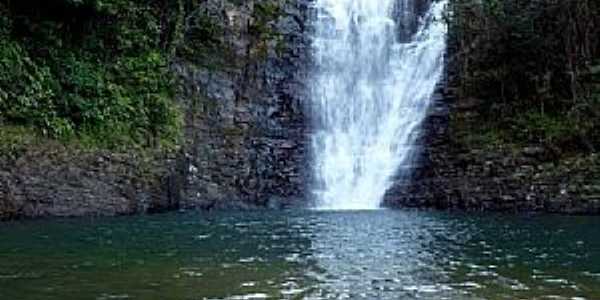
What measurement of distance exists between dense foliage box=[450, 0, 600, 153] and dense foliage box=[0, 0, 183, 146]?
1008 centimetres

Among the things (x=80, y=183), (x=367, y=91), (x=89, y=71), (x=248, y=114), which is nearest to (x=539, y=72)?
(x=367, y=91)

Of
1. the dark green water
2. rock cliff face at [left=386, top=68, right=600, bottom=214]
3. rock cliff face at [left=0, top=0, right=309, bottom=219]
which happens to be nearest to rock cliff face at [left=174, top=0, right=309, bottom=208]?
rock cliff face at [left=0, top=0, right=309, bottom=219]

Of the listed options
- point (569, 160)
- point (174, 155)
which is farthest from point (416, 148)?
point (174, 155)

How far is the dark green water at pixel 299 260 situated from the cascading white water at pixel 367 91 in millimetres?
7962

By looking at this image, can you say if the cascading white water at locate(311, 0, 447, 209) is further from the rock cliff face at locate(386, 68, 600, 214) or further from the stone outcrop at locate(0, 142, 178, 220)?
the stone outcrop at locate(0, 142, 178, 220)

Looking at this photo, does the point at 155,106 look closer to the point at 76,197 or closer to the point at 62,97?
the point at 62,97

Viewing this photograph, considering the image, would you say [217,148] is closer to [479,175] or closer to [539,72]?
[479,175]

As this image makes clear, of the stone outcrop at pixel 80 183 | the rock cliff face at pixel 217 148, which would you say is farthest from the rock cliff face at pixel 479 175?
the stone outcrop at pixel 80 183

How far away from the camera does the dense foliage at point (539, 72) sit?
22.5 meters

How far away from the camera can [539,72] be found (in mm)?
24375

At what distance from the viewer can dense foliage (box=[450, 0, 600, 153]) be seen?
2255 centimetres

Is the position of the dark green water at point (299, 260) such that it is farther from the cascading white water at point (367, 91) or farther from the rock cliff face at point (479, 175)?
the cascading white water at point (367, 91)

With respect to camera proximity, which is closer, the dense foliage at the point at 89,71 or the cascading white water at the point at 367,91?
the dense foliage at the point at 89,71

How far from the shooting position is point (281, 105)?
27312 mm
